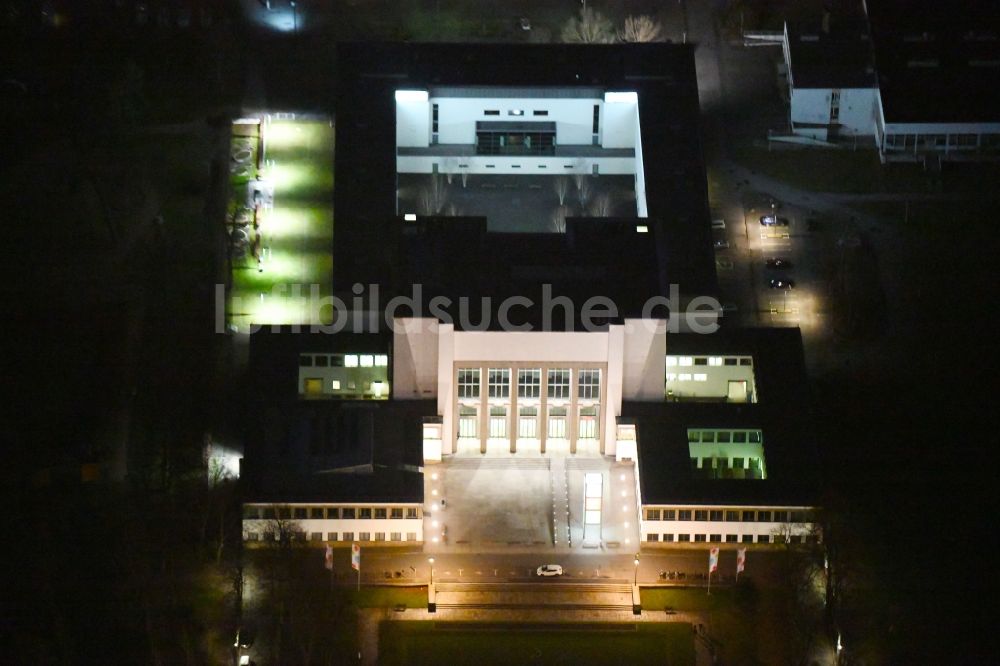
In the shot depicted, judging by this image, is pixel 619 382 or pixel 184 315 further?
pixel 184 315

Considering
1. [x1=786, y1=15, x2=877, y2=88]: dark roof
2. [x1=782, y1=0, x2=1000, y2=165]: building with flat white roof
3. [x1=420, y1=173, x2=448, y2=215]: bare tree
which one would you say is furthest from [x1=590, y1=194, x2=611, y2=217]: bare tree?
[x1=786, y1=15, x2=877, y2=88]: dark roof

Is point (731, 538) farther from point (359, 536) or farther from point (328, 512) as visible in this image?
point (328, 512)

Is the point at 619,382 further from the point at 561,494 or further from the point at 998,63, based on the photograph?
the point at 998,63

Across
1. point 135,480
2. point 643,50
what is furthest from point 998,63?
point 135,480

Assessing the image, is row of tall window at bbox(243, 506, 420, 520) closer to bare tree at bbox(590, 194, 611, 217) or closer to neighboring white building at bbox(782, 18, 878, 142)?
bare tree at bbox(590, 194, 611, 217)

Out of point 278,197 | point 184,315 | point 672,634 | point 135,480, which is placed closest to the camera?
point 672,634
